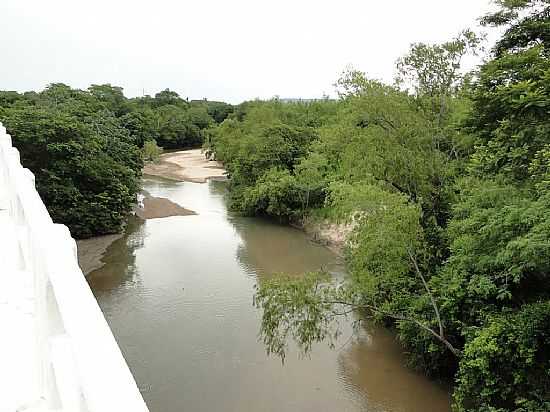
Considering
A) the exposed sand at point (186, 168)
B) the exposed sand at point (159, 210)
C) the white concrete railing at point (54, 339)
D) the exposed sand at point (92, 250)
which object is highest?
the white concrete railing at point (54, 339)

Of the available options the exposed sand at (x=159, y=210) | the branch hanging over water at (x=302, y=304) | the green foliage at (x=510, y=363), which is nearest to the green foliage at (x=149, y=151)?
the exposed sand at (x=159, y=210)

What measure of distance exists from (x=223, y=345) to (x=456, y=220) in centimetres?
505

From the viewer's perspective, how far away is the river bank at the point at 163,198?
16109 mm

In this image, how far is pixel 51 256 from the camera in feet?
6.09

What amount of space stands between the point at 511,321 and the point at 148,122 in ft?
133

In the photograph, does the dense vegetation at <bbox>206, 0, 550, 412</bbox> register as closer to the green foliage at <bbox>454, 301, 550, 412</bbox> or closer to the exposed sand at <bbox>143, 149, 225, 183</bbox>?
the green foliage at <bbox>454, 301, 550, 412</bbox>

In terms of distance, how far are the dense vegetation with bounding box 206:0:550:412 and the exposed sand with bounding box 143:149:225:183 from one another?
74.4 feet

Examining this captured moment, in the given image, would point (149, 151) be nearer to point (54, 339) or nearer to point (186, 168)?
point (186, 168)

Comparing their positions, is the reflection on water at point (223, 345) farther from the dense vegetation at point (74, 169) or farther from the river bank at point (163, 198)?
the dense vegetation at point (74, 169)

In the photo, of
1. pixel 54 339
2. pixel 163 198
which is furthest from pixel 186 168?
pixel 54 339

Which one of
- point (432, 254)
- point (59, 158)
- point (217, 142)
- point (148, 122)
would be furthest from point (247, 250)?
point (148, 122)

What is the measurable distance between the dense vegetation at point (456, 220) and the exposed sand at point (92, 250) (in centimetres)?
733

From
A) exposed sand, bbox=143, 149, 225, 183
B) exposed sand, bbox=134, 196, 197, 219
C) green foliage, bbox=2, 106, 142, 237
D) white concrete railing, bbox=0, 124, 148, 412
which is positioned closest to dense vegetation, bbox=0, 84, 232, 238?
green foliage, bbox=2, 106, 142, 237

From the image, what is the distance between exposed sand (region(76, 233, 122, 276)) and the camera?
49.6ft
